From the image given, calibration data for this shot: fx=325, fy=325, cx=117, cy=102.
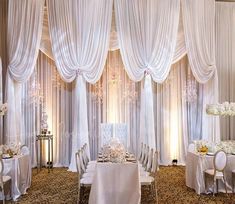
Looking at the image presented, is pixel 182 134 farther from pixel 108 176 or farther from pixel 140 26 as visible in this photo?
pixel 108 176

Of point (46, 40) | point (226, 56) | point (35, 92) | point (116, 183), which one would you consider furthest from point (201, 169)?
point (46, 40)

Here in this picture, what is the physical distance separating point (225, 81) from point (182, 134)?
2.09 m

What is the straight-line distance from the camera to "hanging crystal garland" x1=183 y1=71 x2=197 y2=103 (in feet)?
32.8

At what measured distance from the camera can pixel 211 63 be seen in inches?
355

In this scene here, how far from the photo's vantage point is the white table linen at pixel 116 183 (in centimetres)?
529

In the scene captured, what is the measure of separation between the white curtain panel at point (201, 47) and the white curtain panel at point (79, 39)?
7.24ft

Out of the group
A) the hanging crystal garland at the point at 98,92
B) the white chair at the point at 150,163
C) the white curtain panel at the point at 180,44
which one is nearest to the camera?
the white chair at the point at 150,163

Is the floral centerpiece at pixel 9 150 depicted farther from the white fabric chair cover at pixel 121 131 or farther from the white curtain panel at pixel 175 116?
the white curtain panel at pixel 175 116

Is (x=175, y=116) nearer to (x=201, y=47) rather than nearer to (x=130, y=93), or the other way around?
(x=130, y=93)

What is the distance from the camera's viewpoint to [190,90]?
10047mm

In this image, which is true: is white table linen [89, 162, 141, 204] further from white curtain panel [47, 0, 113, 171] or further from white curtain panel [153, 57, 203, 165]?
white curtain panel [153, 57, 203, 165]

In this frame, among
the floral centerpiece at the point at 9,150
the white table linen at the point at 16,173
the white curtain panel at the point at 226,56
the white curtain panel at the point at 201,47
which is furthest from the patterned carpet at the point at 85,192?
the white curtain panel at the point at 226,56

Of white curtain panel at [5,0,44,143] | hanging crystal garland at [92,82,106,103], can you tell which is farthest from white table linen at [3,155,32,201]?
hanging crystal garland at [92,82,106,103]

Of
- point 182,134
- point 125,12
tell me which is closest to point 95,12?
point 125,12
